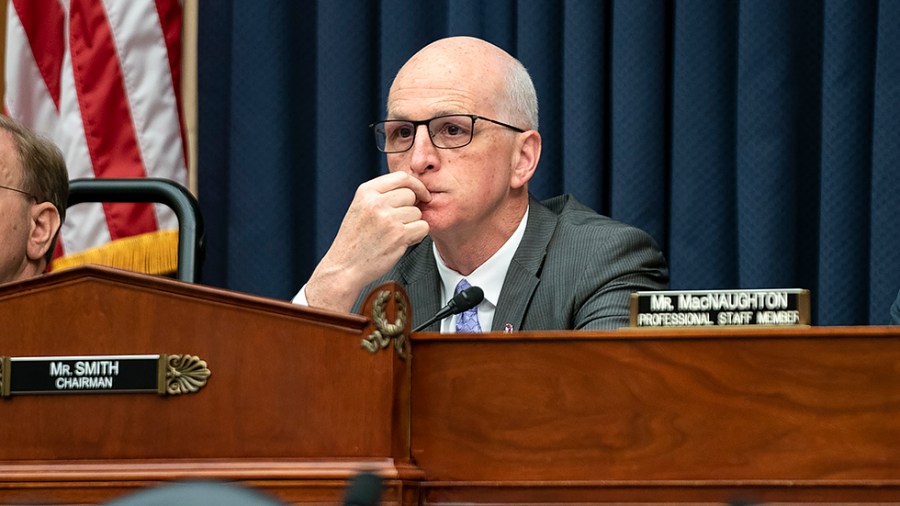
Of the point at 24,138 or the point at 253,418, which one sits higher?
the point at 24,138

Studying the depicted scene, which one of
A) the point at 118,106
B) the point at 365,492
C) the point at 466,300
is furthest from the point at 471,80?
the point at 365,492

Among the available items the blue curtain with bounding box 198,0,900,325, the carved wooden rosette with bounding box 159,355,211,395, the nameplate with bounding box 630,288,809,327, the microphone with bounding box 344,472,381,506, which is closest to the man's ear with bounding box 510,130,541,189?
the blue curtain with bounding box 198,0,900,325

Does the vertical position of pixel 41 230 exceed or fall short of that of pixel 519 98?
it falls short

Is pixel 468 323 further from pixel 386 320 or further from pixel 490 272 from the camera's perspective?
pixel 386 320

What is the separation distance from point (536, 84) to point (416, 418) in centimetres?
187

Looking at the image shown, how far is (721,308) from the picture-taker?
1479 mm

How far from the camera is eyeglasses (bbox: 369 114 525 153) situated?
2461 millimetres

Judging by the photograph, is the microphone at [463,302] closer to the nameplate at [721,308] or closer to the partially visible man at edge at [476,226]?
the nameplate at [721,308]

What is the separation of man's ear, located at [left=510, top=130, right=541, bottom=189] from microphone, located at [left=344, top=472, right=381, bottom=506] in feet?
6.32

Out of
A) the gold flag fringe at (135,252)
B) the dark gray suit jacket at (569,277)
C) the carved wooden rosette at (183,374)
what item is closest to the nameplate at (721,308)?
the carved wooden rosette at (183,374)

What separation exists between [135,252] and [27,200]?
1.06 meters

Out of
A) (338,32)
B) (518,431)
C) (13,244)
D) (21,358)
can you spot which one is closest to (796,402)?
(518,431)

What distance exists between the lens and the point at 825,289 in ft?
9.69

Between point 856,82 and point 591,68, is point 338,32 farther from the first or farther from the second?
point 856,82
